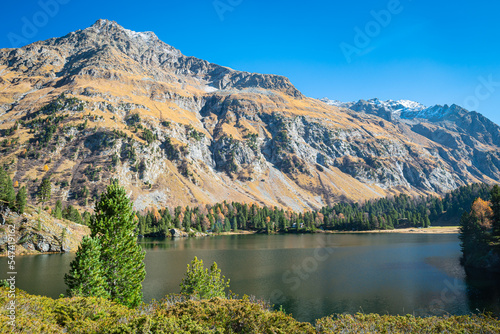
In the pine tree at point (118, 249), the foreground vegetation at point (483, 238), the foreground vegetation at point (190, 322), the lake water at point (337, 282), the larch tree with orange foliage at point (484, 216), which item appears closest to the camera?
the foreground vegetation at point (190, 322)

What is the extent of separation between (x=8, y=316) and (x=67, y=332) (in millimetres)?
2849

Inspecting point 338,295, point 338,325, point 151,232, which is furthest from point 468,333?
point 151,232

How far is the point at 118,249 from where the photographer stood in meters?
29.9

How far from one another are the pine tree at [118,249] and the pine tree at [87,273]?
4.30 feet

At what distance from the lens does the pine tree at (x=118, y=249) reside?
2939 cm

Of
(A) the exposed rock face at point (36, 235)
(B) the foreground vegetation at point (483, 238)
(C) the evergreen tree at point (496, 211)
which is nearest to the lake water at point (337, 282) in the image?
(B) the foreground vegetation at point (483, 238)

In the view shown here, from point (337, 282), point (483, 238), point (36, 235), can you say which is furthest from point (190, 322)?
point (36, 235)

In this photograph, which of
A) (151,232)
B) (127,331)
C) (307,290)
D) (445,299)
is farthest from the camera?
(151,232)

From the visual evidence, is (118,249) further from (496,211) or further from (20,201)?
(20,201)

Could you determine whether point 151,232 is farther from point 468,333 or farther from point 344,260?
point 468,333

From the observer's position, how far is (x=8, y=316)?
13.7 meters

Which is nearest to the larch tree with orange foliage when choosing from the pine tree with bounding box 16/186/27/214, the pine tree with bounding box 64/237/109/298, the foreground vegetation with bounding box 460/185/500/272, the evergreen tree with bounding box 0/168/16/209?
the foreground vegetation with bounding box 460/185/500/272

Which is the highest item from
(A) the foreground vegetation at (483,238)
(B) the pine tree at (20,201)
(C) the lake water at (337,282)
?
(B) the pine tree at (20,201)

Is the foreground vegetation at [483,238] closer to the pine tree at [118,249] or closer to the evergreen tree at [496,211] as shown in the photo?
the evergreen tree at [496,211]
